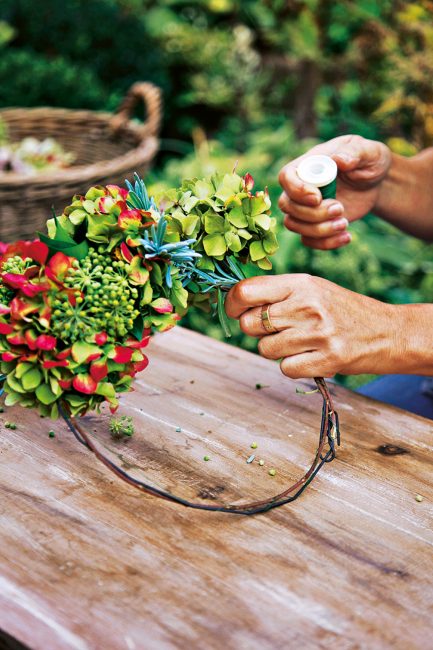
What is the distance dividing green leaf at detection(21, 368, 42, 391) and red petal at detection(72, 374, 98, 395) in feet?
0.16

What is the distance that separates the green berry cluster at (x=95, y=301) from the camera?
100 centimetres

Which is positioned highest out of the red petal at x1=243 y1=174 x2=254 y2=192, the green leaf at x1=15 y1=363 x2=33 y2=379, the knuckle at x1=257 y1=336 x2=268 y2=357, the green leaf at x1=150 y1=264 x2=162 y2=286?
the red petal at x1=243 y1=174 x2=254 y2=192

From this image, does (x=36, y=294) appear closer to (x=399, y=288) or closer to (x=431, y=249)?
(x=399, y=288)

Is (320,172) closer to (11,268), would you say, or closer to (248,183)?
(248,183)

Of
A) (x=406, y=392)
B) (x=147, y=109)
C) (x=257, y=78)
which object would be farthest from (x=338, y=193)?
(x=257, y=78)

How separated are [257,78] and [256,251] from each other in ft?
14.0

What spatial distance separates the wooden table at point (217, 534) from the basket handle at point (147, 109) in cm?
187

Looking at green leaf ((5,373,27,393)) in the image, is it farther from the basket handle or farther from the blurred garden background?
the basket handle

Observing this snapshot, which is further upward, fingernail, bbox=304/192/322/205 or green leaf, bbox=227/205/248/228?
green leaf, bbox=227/205/248/228

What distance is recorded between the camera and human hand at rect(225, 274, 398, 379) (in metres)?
1.21

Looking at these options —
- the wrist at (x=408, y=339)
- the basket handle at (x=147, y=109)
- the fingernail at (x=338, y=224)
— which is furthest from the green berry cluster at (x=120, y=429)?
the basket handle at (x=147, y=109)

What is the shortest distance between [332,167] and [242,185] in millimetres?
290

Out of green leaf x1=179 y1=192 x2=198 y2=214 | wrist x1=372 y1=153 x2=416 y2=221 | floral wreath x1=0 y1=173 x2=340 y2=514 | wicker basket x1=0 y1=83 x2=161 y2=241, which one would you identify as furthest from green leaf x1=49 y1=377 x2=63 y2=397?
wicker basket x1=0 y1=83 x2=161 y2=241

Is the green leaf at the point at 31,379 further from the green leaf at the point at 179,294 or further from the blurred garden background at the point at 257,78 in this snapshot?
the blurred garden background at the point at 257,78
